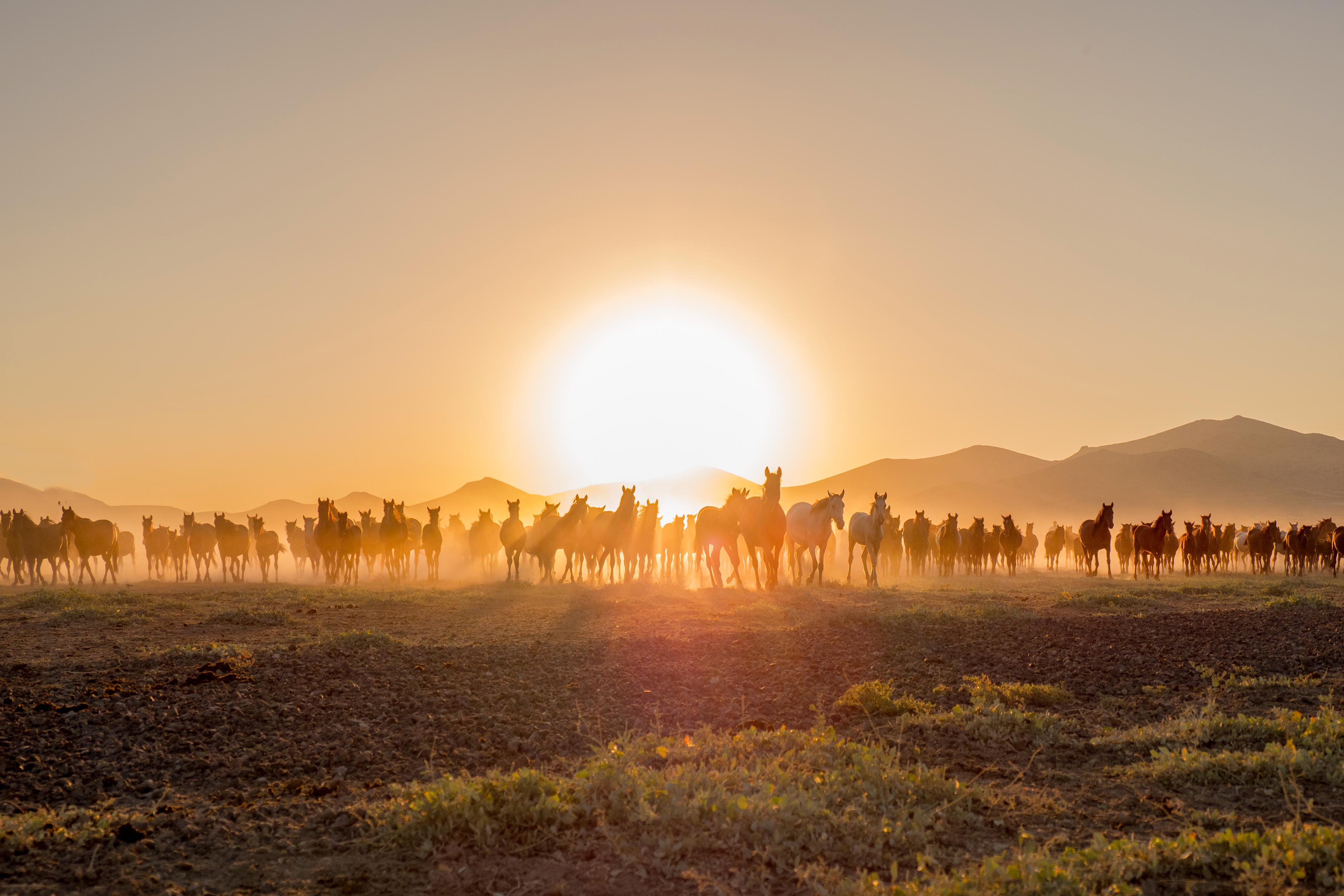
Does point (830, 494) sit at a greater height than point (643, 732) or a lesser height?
greater

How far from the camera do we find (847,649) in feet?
43.7

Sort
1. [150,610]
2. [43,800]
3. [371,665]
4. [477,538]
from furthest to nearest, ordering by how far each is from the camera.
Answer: [477,538] → [150,610] → [371,665] → [43,800]

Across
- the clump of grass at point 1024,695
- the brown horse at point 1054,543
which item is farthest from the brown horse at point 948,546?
the clump of grass at point 1024,695

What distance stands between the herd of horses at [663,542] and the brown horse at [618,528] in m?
0.07

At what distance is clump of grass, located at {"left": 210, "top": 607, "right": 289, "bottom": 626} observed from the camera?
56.1ft

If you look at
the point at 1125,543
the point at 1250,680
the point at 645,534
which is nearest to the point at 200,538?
the point at 645,534

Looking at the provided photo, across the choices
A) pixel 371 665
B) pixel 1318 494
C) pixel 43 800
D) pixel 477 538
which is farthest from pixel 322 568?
pixel 1318 494

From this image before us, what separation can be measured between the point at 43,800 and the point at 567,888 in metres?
4.71

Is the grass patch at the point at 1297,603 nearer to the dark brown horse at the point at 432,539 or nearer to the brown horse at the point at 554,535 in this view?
the brown horse at the point at 554,535

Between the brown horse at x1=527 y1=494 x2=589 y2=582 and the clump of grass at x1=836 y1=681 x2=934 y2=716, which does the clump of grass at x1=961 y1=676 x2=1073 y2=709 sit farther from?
the brown horse at x1=527 y1=494 x2=589 y2=582

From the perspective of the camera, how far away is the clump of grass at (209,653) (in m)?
11.3

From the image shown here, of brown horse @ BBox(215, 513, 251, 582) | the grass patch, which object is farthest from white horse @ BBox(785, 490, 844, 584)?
brown horse @ BBox(215, 513, 251, 582)

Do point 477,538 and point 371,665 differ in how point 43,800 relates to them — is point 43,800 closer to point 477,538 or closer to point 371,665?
point 371,665

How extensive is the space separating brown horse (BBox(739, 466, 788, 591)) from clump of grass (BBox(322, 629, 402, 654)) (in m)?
13.9
